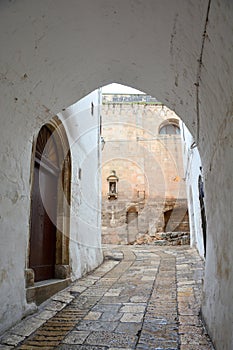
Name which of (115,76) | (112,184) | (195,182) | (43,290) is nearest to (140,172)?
(112,184)

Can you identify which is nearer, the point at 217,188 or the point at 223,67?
the point at 223,67

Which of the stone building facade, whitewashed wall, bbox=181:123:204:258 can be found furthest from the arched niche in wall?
whitewashed wall, bbox=181:123:204:258

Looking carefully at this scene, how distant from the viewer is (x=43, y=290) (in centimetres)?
340

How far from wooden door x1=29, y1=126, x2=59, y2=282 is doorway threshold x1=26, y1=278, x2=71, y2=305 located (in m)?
0.23

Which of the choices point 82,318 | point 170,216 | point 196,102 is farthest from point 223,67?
point 170,216

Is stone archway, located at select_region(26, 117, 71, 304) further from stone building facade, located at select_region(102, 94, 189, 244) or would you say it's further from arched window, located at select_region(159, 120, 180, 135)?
arched window, located at select_region(159, 120, 180, 135)

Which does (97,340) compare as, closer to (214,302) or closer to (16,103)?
(214,302)

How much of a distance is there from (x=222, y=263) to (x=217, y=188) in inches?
19.8

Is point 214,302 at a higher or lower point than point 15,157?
lower

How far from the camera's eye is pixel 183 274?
487 cm

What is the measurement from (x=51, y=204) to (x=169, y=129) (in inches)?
547

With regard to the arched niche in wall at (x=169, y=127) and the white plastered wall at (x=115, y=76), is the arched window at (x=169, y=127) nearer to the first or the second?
the arched niche in wall at (x=169, y=127)

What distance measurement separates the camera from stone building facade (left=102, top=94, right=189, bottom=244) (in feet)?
49.9

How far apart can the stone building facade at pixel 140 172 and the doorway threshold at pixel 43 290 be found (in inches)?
417
